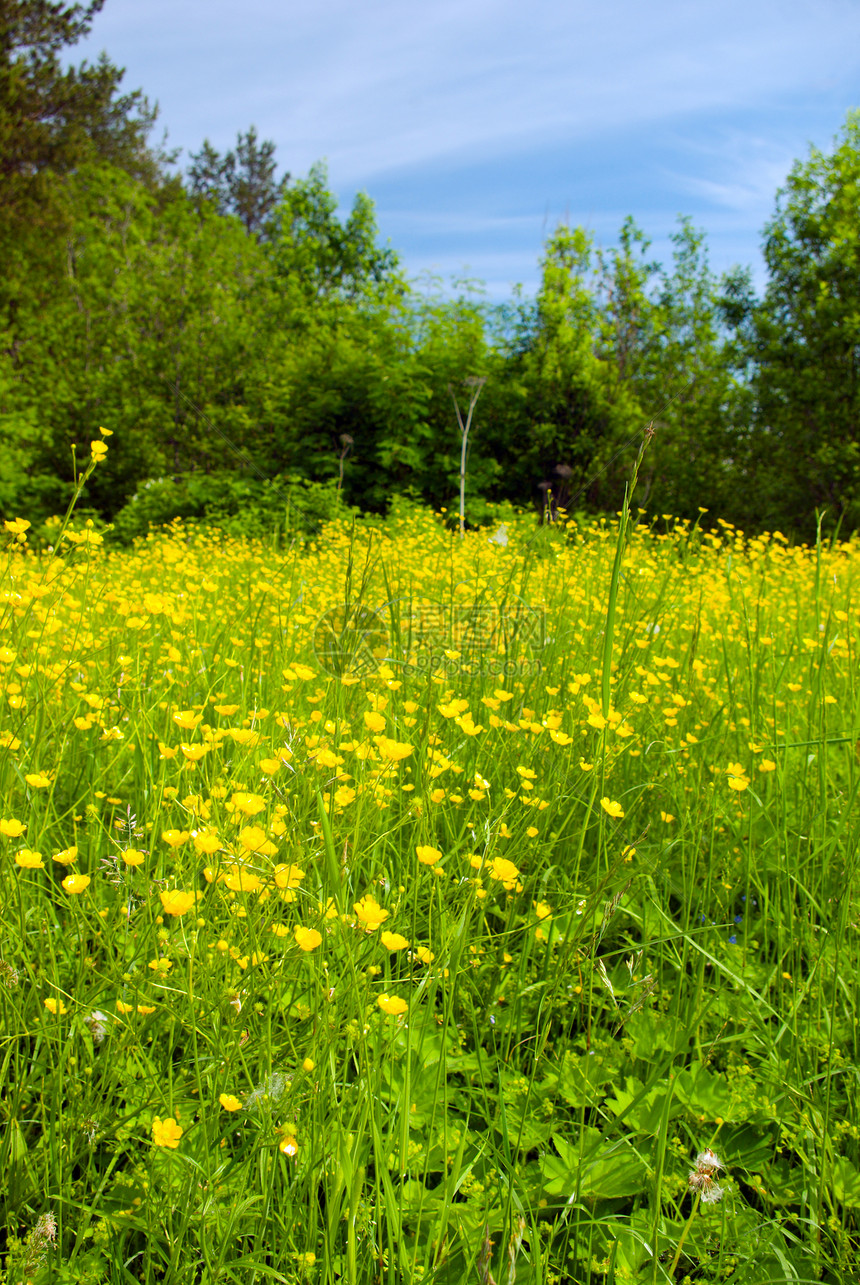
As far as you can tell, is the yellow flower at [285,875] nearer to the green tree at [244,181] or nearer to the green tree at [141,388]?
the green tree at [141,388]

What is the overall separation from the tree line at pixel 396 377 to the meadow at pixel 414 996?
6.06m

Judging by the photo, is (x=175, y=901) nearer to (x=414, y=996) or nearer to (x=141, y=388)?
(x=414, y=996)

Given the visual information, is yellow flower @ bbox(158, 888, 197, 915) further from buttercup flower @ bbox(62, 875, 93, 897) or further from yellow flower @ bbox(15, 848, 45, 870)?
yellow flower @ bbox(15, 848, 45, 870)

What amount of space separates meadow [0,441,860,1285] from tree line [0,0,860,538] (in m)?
6.06

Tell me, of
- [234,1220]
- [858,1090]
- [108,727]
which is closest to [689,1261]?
[858,1090]

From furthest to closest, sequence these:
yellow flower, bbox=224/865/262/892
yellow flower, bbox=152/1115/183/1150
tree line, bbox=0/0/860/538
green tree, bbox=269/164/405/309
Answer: green tree, bbox=269/164/405/309
tree line, bbox=0/0/860/538
yellow flower, bbox=224/865/262/892
yellow flower, bbox=152/1115/183/1150

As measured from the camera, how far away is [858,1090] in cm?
123

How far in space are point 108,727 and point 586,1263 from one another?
4.68 feet

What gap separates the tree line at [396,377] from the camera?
418 inches

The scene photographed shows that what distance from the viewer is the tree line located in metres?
10.6

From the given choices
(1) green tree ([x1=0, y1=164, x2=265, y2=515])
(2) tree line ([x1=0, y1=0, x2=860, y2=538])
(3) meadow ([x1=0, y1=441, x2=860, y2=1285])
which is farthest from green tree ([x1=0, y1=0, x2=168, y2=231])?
(3) meadow ([x1=0, y1=441, x2=860, y2=1285])

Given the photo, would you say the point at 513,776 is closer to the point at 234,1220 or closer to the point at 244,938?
the point at 244,938

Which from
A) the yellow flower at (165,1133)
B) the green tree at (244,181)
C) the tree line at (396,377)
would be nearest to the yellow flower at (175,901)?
the yellow flower at (165,1133)

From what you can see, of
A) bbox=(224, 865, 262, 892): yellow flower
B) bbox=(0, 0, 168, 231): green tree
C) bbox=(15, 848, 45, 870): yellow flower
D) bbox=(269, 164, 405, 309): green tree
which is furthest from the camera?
bbox=(269, 164, 405, 309): green tree
